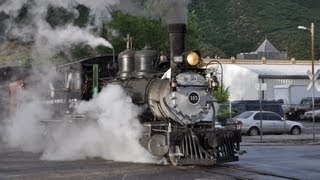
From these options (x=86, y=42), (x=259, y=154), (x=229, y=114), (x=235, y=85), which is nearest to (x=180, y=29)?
(x=259, y=154)

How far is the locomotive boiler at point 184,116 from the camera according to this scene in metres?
13.8

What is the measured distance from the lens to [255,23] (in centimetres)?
12256

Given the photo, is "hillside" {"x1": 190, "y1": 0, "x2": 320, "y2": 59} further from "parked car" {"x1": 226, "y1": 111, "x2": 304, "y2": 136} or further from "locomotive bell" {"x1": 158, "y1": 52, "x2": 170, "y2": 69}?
"locomotive bell" {"x1": 158, "y1": 52, "x2": 170, "y2": 69}

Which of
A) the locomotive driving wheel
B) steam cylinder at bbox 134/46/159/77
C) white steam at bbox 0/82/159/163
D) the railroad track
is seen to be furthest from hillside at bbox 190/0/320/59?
the locomotive driving wheel

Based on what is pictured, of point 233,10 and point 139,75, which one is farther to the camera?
point 233,10

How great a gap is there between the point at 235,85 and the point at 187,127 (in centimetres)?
4614

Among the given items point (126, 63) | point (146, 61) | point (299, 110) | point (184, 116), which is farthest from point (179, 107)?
point (299, 110)

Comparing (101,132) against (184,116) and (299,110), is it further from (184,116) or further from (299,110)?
→ (299,110)

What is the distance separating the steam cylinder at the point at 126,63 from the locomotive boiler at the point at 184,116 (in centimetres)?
120

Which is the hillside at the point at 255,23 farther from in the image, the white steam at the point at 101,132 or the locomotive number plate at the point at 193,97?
the locomotive number plate at the point at 193,97

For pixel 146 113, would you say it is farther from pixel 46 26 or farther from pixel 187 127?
pixel 46 26

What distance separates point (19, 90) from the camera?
21.4 metres

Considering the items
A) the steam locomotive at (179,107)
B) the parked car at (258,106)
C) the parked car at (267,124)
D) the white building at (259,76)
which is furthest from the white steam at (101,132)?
the white building at (259,76)

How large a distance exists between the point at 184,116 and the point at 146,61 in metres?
2.08
